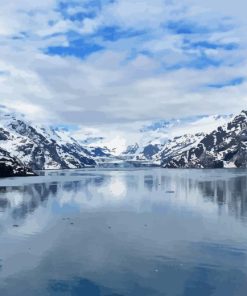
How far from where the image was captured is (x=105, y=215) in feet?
304

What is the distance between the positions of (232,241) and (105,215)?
34.0 meters

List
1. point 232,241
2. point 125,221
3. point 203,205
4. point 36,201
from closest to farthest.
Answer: point 232,241 < point 125,221 < point 203,205 < point 36,201

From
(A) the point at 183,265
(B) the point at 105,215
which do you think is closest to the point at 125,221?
(B) the point at 105,215

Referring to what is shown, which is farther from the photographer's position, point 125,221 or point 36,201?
point 36,201

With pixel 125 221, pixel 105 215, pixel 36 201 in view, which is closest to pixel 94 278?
pixel 125 221

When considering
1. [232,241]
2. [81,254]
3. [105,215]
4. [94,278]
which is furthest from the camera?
[105,215]

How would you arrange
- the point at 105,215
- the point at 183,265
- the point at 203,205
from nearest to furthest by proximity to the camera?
the point at 183,265, the point at 105,215, the point at 203,205

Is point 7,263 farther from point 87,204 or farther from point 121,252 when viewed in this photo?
point 87,204

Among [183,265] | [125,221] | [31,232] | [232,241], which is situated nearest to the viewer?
[183,265]

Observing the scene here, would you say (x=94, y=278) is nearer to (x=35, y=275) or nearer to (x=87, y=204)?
(x=35, y=275)

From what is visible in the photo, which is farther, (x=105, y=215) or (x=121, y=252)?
(x=105, y=215)

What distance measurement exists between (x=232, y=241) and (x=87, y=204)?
180 feet

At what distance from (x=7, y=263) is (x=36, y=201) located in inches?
2699

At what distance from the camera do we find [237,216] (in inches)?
3430
